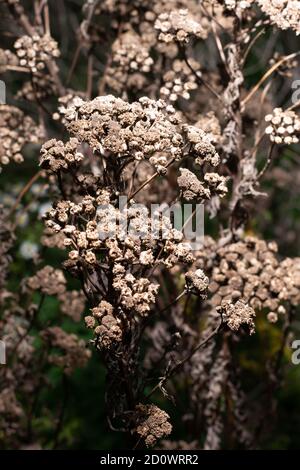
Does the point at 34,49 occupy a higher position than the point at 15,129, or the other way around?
the point at 34,49

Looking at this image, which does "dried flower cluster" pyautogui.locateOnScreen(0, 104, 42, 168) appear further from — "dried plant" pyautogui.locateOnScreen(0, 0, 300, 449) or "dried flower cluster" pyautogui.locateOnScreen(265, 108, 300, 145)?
"dried flower cluster" pyautogui.locateOnScreen(265, 108, 300, 145)

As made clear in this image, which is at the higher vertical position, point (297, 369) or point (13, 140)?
point (13, 140)

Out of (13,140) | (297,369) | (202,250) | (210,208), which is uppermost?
(13,140)

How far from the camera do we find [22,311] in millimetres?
3619

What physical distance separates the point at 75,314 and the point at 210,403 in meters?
0.92

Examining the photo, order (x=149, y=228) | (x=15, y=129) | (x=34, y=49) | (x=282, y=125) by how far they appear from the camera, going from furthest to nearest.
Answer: (x=15, y=129) → (x=34, y=49) → (x=282, y=125) → (x=149, y=228)

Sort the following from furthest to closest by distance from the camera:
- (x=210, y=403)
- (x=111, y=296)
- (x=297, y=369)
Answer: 1. (x=297, y=369)
2. (x=210, y=403)
3. (x=111, y=296)

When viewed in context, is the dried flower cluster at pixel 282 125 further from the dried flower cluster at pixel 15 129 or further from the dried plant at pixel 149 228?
the dried flower cluster at pixel 15 129

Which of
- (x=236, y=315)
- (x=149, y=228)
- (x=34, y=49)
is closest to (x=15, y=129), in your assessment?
(x=34, y=49)

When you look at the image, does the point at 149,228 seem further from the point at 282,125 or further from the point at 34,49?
Answer: the point at 34,49

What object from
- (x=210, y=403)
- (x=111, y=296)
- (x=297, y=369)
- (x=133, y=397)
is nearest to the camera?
(x=111, y=296)
